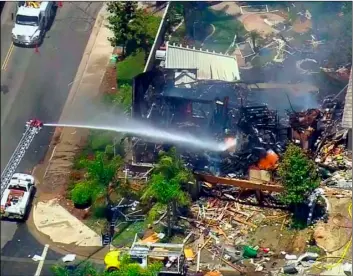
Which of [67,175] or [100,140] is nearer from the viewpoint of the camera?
[67,175]

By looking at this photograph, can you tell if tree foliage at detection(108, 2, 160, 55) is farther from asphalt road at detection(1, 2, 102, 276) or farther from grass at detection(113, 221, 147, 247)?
grass at detection(113, 221, 147, 247)

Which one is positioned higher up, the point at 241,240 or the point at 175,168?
the point at 175,168

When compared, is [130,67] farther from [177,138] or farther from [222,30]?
[177,138]

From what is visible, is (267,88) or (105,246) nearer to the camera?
(105,246)

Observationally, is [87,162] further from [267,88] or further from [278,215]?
[267,88]

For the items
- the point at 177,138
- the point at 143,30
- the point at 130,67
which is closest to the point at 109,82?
the point at 130,67

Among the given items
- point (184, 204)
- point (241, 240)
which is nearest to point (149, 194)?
point (184, 204)
